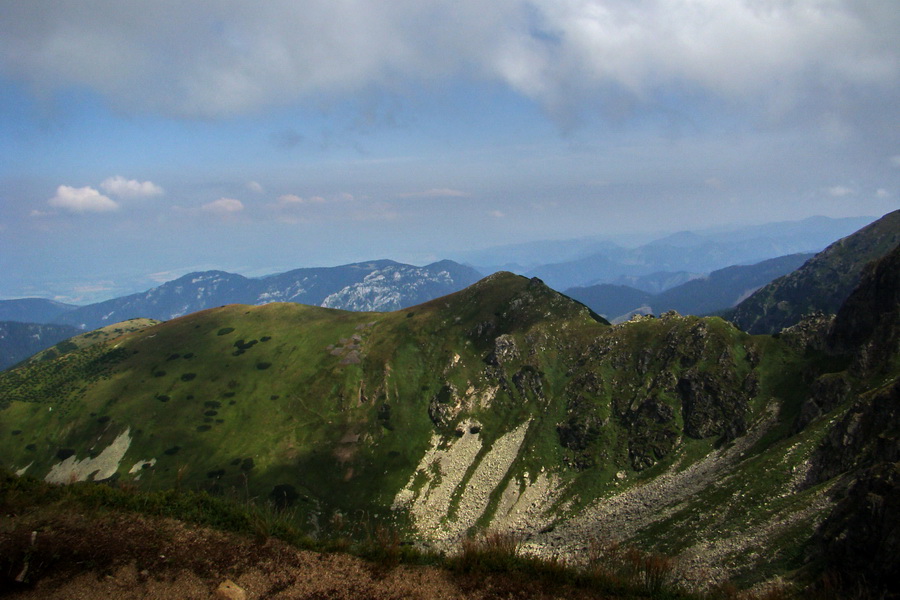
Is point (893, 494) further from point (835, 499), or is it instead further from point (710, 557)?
point (710, 557)

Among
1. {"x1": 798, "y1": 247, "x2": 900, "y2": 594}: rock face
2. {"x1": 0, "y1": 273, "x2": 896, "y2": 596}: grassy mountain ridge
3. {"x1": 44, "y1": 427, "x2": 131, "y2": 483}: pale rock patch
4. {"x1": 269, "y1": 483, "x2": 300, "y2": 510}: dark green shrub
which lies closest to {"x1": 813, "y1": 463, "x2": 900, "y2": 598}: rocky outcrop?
{"x1": 798, "y1": 247, "x2": 900, "y2": 594}: rock face

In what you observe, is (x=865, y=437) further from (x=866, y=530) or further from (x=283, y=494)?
(x=283, y=494)

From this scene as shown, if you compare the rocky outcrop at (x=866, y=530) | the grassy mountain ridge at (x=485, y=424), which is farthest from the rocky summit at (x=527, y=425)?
the grassy mountain ridge at (x=485, y=424)

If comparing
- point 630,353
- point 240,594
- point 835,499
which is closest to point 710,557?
point 835,499

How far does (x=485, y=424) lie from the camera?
427 feet

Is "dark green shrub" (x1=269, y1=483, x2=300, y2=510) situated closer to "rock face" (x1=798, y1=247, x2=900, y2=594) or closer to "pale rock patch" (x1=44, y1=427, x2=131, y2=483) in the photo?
"pale rock patch" (x1=44, y1=427, x2=131, y2=483)

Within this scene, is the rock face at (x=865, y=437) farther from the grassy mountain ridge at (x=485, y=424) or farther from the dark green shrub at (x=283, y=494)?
the dark green shrub at (x=283, y=494)

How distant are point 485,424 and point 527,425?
41.3 ft

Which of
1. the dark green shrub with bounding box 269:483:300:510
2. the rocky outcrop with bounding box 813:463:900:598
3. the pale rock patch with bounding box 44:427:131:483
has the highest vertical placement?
the rocky outcrop with bounding box 813:463:900:598

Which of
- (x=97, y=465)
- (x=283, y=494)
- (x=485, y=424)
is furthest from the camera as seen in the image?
(x=485, y=424)

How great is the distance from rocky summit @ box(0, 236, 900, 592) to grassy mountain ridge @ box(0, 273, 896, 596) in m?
0.54

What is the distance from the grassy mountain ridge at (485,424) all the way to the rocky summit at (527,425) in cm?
54

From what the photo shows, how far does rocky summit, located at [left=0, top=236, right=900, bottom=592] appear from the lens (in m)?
63.6

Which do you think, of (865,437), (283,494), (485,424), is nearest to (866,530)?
(865,437)
